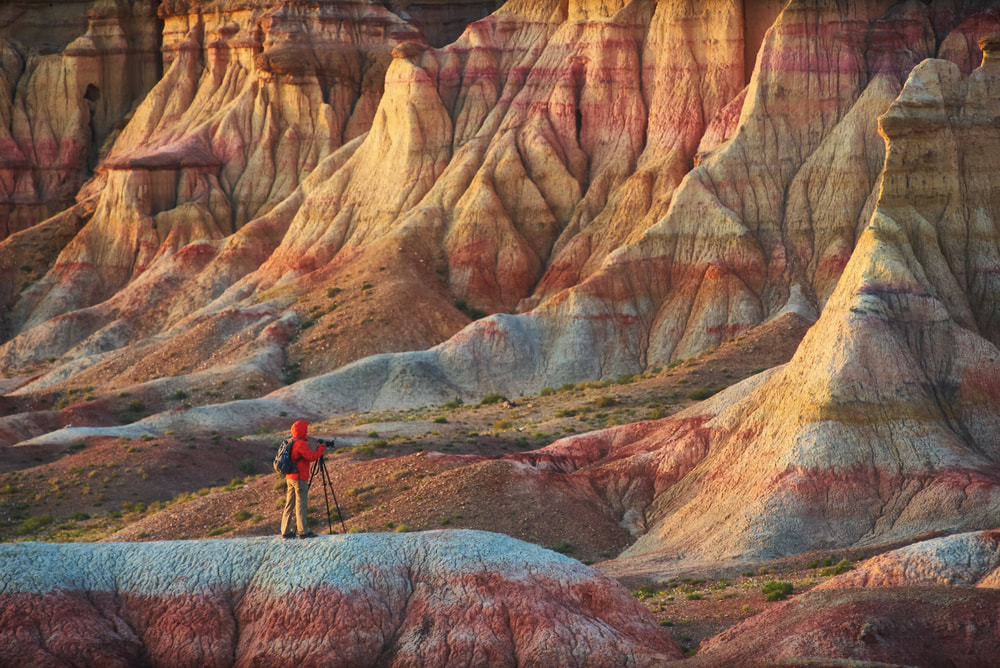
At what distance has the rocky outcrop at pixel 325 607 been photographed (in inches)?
1022

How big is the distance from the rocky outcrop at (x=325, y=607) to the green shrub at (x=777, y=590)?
427 cm

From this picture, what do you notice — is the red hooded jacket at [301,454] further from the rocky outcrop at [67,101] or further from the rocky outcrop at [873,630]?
the rocky outcrop at [67,101]

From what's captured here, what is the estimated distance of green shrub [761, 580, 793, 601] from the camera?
101 ft

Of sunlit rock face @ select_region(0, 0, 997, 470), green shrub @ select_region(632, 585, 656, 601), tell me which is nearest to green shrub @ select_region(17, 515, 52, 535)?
sunlit rock face @ select_region(0, 0, 997, 470)

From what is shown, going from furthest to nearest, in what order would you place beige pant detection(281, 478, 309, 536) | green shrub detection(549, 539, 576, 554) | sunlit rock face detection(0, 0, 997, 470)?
sunlit rock face detection(0, 0, 997, 470) < green shrub detection(549, 539, 576, 554) < beige pant detection(281, 478, 309, 536)

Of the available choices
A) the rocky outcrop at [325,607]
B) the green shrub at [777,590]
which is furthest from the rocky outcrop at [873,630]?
the green shrub at [777,590]

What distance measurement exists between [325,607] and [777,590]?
9.66 metres

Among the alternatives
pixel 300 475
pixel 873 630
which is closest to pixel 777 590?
pixel 873 630

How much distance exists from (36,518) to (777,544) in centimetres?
2398

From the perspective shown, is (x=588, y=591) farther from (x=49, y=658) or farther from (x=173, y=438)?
(x=173, y=438)

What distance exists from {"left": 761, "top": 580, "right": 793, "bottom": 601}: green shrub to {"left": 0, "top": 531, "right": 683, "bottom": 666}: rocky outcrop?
14.0 feet

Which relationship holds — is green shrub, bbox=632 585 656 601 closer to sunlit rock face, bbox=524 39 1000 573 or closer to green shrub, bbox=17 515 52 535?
sunlit rock face, bbox=524 39 1000 573

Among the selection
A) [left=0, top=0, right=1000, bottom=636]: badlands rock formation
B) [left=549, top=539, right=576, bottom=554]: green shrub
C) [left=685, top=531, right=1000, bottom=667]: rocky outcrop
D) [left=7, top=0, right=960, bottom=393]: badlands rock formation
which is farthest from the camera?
[left=7, top=0, right=960, bottom=393]: badlands rock formation

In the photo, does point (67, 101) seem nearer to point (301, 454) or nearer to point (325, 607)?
point (301, 454)
